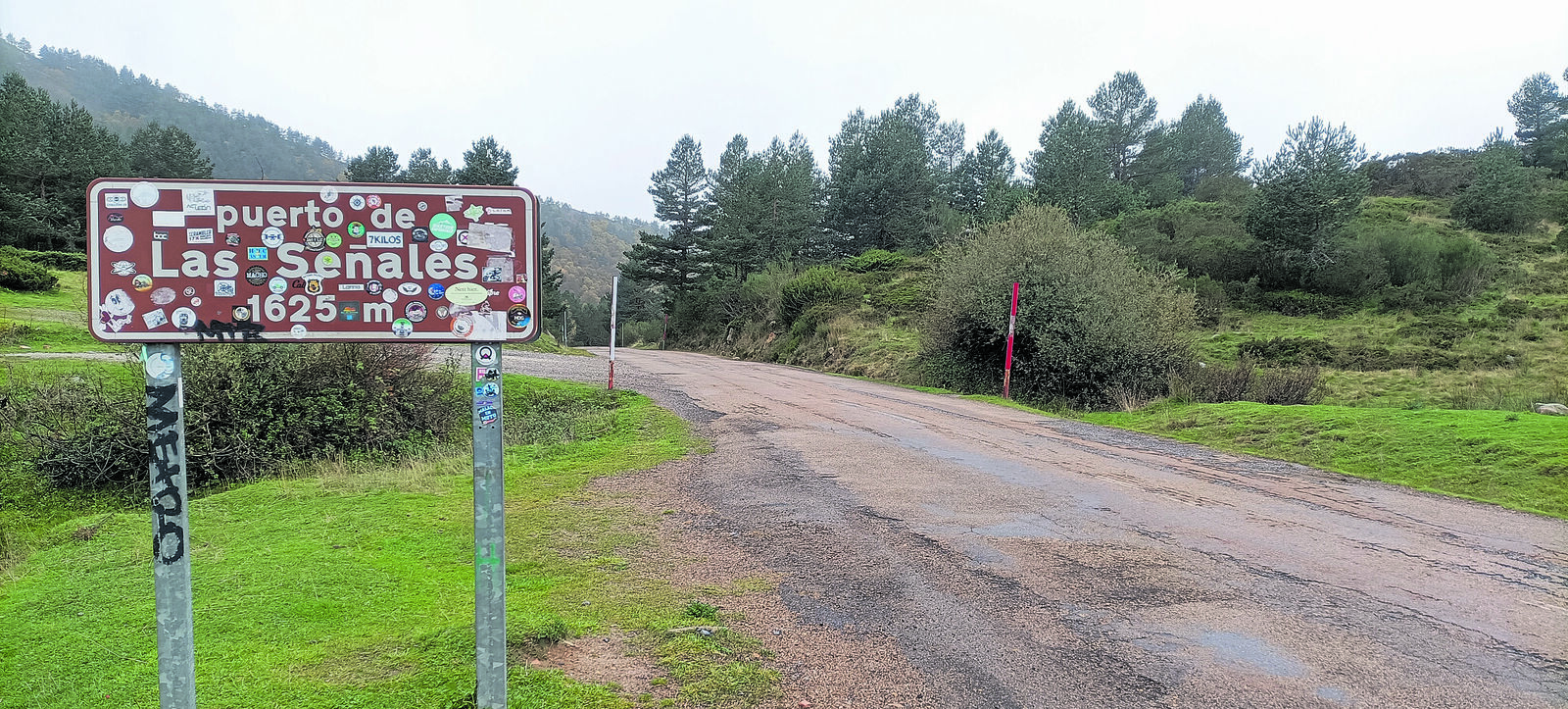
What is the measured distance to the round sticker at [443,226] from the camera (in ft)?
8.46

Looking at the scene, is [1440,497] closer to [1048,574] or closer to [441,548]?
[1048,574]

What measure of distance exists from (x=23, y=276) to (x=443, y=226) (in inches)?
1145

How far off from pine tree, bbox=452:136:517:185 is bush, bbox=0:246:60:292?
77.2ft

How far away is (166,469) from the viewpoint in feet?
8.14

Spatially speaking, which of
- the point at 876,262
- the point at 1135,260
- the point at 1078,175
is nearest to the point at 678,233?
the point at 876,262

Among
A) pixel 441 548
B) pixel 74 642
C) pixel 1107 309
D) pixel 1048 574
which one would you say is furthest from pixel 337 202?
pixel 1107 309

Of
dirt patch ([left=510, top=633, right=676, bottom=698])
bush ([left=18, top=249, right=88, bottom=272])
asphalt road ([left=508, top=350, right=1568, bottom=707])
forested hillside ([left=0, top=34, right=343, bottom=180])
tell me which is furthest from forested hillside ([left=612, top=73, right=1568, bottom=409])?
forested hillside ([left=0, top=34, right=343, bottom=180])

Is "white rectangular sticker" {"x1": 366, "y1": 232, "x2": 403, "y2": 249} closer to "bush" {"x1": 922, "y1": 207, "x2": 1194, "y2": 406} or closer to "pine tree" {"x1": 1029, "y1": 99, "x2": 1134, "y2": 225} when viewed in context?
"bush" {"x1": 922, "y1": 207, "x2": 1194, "y2": 406}

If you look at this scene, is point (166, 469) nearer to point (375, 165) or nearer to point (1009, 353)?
point (1009, 353)

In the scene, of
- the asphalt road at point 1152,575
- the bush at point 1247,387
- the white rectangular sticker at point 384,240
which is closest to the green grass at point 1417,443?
the asphalt road at point 1152,575

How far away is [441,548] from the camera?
16.4ft

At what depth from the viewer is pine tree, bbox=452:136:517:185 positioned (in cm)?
4662

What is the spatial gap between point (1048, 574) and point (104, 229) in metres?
4.72

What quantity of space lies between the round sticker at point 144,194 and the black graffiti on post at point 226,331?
0.41 metres
